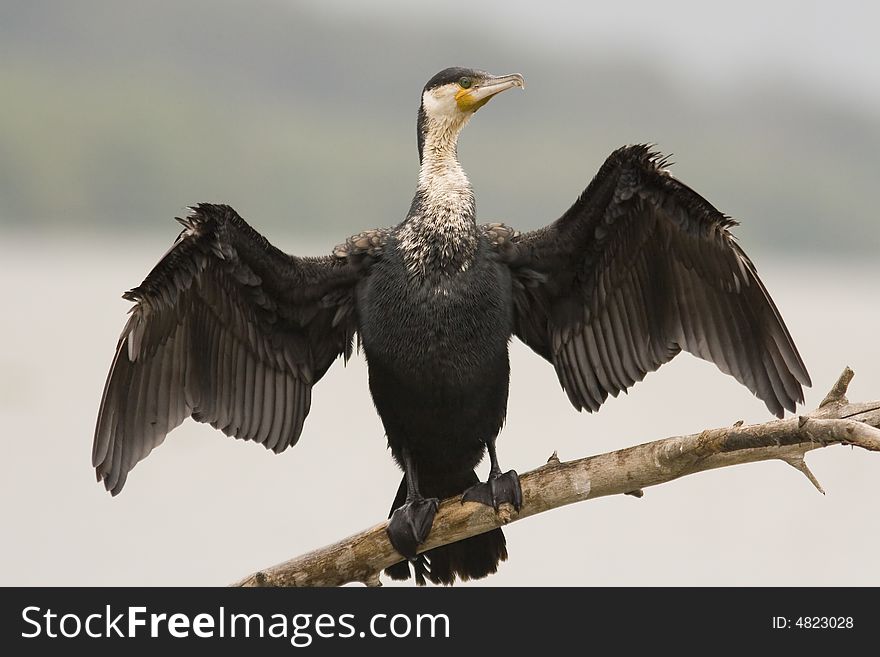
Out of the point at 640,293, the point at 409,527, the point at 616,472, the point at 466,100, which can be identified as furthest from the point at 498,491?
the point at 466,100

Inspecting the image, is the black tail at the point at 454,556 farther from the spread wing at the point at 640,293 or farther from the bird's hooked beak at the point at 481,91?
the bird's hooked beak at the point at 481,91

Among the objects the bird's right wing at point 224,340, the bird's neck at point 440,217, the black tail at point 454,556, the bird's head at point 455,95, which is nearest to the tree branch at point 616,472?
the black tail at point 454,556

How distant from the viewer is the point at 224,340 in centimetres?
411

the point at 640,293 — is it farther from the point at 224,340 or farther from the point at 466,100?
the point at 224,340

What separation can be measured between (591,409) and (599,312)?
38cm

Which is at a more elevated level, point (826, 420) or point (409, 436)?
point (409, 436)

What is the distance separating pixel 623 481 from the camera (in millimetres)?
3432

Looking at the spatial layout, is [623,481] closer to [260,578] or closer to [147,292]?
[260,578]

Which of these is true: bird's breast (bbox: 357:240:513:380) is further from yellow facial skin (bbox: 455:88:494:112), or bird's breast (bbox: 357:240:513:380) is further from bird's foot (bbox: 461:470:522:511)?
yellow facial skin (bbox: 455:88:494:112)

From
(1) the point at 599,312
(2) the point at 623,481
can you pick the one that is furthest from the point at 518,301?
(2) the point at 623,481

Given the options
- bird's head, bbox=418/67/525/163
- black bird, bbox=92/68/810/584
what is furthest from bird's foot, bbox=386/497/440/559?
bird's head, bbox=418/67/525/163

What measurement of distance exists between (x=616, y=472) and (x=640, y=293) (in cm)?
82

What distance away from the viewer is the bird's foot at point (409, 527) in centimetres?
371

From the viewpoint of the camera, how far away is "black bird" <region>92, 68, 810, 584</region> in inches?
146
